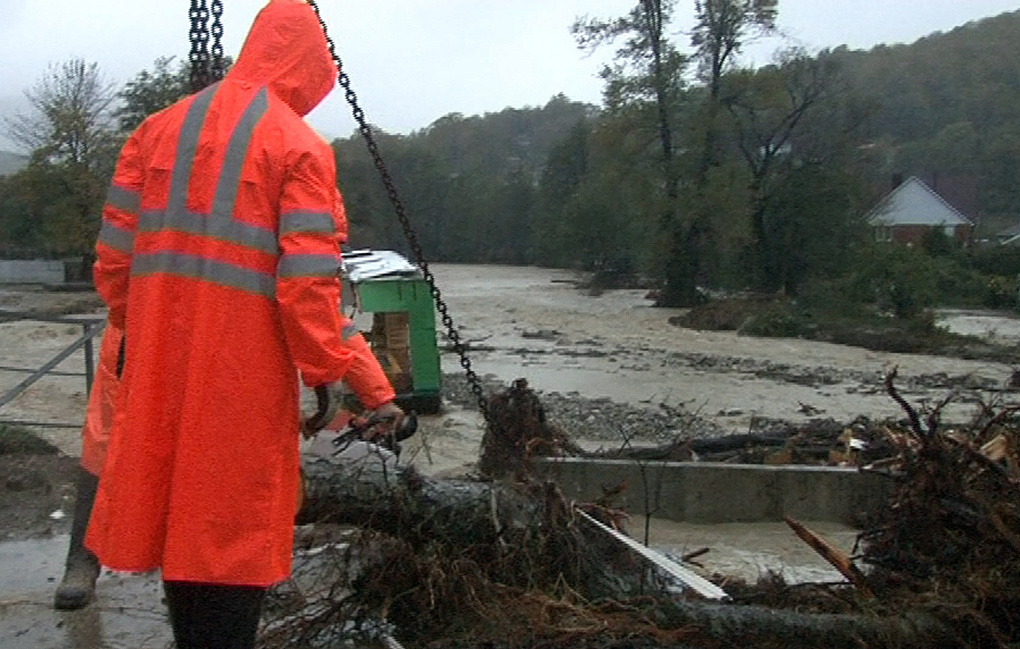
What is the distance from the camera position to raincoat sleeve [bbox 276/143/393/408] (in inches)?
107

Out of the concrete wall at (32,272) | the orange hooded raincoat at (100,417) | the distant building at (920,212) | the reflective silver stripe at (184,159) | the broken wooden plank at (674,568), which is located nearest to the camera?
the reflective silver stripe at (184,159)

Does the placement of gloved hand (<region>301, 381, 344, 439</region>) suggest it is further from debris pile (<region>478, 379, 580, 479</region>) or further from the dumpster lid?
the dumpster lid

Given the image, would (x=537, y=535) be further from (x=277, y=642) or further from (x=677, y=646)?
(x=277, y=642)

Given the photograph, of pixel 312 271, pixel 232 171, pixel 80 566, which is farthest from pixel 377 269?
pixel 312 271

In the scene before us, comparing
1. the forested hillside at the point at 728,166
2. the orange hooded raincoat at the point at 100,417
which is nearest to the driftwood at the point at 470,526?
the orange hooded raincoat at the point at 100,417

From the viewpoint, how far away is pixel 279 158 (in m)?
2.82

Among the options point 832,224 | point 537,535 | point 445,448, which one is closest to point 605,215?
point 832,224

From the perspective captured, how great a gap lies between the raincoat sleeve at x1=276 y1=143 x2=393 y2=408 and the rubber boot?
244cm

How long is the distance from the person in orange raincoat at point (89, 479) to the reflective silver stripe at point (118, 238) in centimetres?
101

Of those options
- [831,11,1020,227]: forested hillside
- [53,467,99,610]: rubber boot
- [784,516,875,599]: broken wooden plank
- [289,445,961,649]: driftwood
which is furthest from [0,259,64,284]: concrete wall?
[831,11,1020,227]: forested hillside

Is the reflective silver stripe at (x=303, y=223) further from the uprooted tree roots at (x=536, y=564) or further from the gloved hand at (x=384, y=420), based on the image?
the uprooted tree roots at (x=536, y=564)

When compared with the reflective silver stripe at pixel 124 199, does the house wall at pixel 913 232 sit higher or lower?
lower

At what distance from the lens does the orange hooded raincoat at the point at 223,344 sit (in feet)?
8.95

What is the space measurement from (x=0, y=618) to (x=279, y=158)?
298 centimetres
